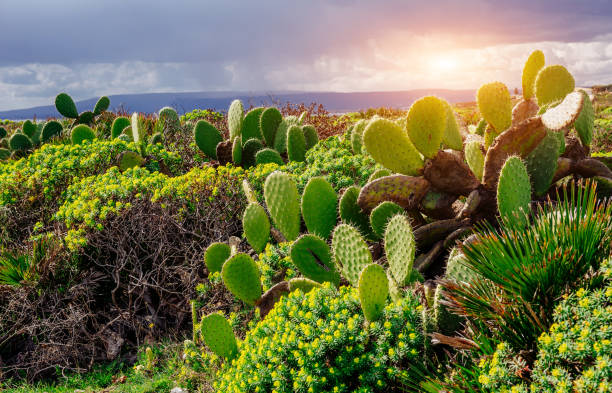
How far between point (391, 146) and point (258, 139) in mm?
3808

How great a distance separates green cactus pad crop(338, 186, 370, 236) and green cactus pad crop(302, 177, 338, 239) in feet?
0.57

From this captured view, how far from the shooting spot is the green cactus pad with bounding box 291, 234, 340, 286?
3863 mm

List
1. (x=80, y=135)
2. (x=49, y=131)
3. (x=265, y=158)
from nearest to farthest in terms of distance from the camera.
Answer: (x=265, y=158)
(x=80, y=135)
(x=49, y=131)

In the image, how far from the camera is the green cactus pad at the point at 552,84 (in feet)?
14.0

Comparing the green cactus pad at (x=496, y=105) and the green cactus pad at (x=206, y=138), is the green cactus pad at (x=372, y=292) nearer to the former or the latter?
the green cactus pad at (x=496, y=105)

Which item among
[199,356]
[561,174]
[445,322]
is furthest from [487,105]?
[199,356]

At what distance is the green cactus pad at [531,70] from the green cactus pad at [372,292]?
2550mm

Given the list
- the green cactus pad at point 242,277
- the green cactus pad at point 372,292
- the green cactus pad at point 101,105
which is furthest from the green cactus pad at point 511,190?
the green cactus pad at point 101,105

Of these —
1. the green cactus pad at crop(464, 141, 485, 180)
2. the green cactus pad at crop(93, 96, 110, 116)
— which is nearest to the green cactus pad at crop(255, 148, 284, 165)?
the green cactus pad at crop(464, 141, 485, 180)

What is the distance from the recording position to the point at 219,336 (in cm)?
375

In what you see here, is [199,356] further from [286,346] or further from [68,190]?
[68,190]

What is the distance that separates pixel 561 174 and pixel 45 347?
493cm

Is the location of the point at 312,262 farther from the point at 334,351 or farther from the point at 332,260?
the point at 334,351

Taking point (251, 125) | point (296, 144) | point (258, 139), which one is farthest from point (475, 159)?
point (251, 125)
